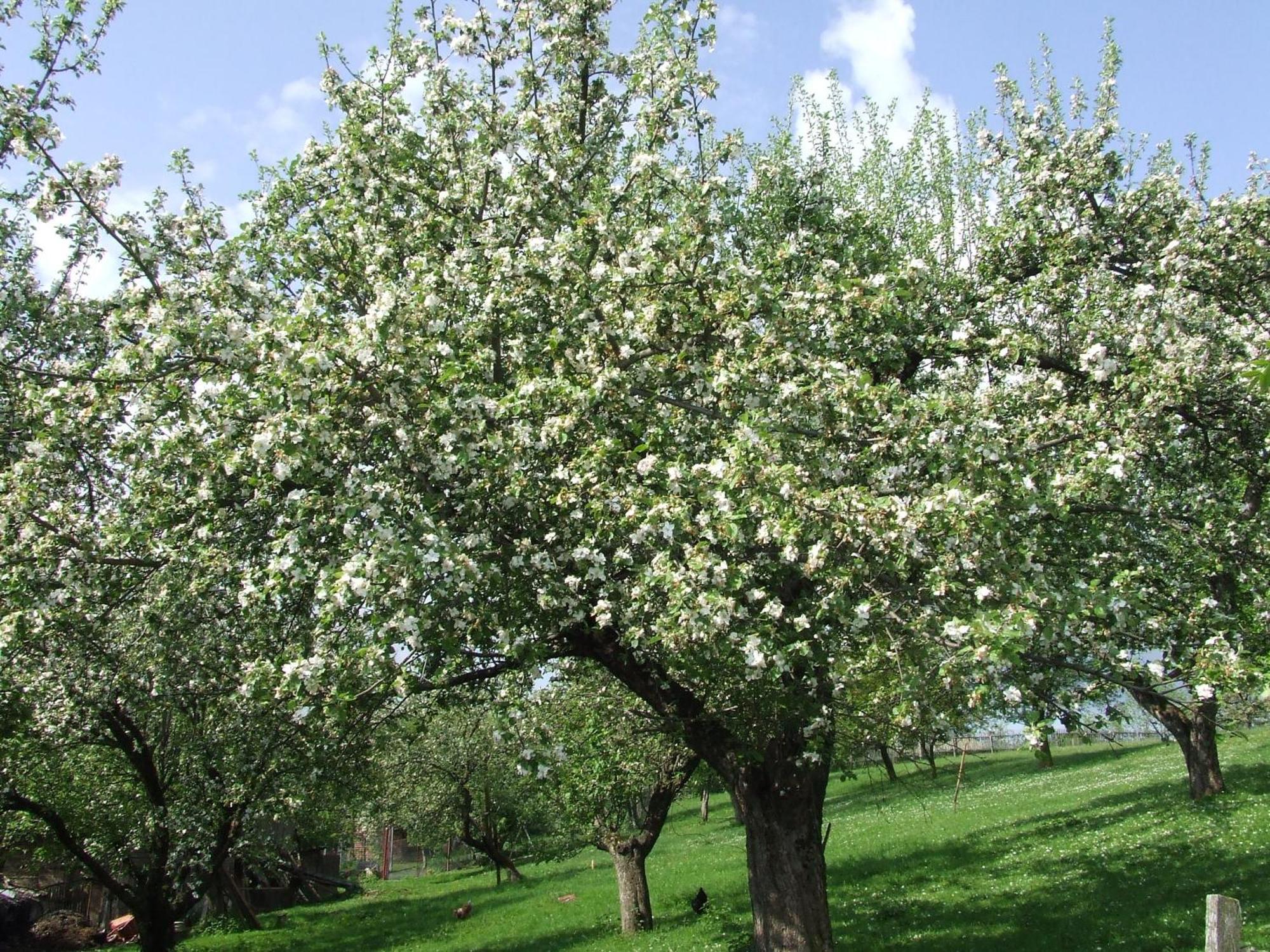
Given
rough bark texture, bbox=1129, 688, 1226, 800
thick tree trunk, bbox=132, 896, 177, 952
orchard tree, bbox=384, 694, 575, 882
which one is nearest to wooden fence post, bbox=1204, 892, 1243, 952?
rough bark texture, bbox=1129, 688, 1226, 800

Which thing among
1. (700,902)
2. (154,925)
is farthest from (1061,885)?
(154,925)

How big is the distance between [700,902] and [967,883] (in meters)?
7.17

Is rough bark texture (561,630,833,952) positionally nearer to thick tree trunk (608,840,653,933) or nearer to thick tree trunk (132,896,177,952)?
thick tree trunk (608,840,653,933)

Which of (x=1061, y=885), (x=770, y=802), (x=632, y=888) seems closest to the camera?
(x=770, y=802)

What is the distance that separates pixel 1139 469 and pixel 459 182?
30.8 ft

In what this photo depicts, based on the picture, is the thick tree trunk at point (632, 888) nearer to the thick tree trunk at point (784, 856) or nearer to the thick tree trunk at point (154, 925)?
the thick tree trunk at point (154, 925)

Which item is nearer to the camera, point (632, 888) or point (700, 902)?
point (632, 888)

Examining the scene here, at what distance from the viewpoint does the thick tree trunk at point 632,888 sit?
2345 cm

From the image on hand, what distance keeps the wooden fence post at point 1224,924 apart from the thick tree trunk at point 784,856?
5524mm

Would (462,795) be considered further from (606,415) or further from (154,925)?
(606,415)

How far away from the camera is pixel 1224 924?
685 centimetres

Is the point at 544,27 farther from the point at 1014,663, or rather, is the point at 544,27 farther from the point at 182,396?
the point at 1014,663

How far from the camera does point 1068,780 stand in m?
38.5

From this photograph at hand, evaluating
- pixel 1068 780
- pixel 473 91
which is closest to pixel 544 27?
pixel 473 91
